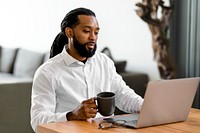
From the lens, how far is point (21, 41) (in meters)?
5.87

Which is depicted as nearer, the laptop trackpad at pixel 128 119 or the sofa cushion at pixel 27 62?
the laptop trackpad at pixel 128 119

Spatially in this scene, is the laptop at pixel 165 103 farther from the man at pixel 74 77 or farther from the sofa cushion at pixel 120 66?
the sofa cushion at pixel 120 66

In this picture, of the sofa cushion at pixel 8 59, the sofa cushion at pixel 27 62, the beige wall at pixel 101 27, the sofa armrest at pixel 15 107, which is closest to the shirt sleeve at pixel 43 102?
the sofa armrest at pixel 15 107

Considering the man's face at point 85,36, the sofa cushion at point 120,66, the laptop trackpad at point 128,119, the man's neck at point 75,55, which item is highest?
the man's face at point 85,36

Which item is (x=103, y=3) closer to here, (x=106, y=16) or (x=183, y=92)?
(x=106, y=16)

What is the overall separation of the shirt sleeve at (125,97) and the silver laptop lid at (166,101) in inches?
12.1

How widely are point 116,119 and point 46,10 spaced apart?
12.0 feet

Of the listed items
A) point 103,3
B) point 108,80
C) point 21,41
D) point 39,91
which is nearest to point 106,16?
point 103,3

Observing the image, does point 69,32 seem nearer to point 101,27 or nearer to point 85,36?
point 85,36

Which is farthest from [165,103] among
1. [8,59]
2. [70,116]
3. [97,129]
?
[8,59]

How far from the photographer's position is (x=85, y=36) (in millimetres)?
2174

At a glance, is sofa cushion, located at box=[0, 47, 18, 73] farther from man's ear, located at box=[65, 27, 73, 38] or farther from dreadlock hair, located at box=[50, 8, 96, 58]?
man's ear, located at box=[65, 27, 73, 38]

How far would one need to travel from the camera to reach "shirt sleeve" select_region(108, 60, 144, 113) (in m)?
2.17

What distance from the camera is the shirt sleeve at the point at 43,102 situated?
1949mm
